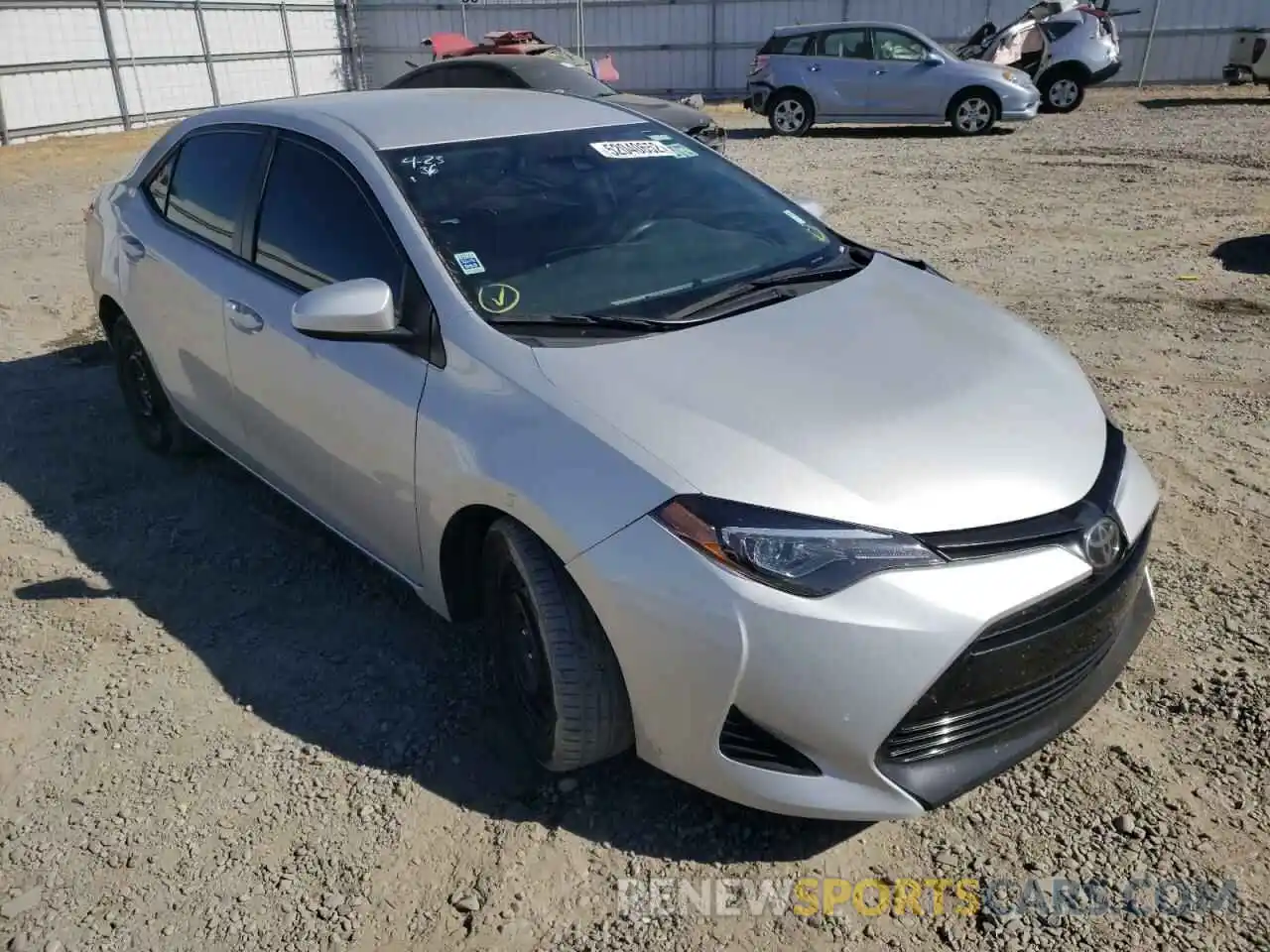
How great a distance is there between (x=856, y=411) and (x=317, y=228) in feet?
6.22

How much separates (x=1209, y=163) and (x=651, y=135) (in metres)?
10.1

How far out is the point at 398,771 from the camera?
2.81m

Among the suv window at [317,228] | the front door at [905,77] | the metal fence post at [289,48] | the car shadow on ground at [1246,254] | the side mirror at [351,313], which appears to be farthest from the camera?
the metal fence post at [289,48]

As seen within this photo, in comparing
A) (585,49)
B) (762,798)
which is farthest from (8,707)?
(585,49)

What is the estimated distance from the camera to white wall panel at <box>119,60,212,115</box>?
62.0ft

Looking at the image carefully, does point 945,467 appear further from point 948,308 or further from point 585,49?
point 585,49

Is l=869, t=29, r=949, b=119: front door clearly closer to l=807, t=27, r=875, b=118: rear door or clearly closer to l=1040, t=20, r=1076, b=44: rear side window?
l=807, t=27, r=875, b=118: rear door

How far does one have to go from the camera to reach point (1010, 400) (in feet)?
8.50

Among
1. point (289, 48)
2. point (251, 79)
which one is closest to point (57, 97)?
point (251, 79)

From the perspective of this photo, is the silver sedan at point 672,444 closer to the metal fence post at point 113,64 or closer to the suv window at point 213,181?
the suv window at point 213,181

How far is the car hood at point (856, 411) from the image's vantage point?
2.22 m

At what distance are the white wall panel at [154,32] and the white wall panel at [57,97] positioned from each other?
724mm

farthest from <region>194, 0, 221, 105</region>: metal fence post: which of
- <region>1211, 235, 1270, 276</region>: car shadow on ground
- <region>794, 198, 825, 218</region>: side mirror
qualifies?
<region>794, 198, 825, 218</region>: side mirror

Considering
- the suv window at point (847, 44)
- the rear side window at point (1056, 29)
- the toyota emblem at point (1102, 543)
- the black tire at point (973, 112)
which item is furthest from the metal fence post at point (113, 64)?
the toyota emblem at point (1102, 543)
